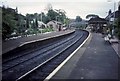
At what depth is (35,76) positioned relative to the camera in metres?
15.8

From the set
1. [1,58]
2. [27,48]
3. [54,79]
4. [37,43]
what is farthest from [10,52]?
[54,79]

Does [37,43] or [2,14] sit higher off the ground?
[2,14]

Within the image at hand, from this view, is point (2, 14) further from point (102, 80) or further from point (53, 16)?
point (53, 16)

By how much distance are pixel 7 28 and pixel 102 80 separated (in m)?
23.2

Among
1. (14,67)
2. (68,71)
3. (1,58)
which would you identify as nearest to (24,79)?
(68,71)

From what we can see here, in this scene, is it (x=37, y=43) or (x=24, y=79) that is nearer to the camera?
(x=24, y=79)

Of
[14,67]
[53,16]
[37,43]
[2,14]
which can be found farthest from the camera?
[53,16]

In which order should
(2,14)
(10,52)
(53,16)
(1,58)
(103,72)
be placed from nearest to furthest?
(103,72) → (1,58) → (10,52) → (2,14) → (53,16)

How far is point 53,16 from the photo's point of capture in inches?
5994

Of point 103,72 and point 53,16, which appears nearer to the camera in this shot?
point 103,72

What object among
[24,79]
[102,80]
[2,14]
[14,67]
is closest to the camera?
[102,80]

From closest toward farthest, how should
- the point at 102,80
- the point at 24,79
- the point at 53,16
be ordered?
the point at 102,80 → the point at 24,79 → the point at 53,16

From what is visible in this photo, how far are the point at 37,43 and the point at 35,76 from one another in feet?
79.7

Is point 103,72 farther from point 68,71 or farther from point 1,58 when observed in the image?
point 1,58
